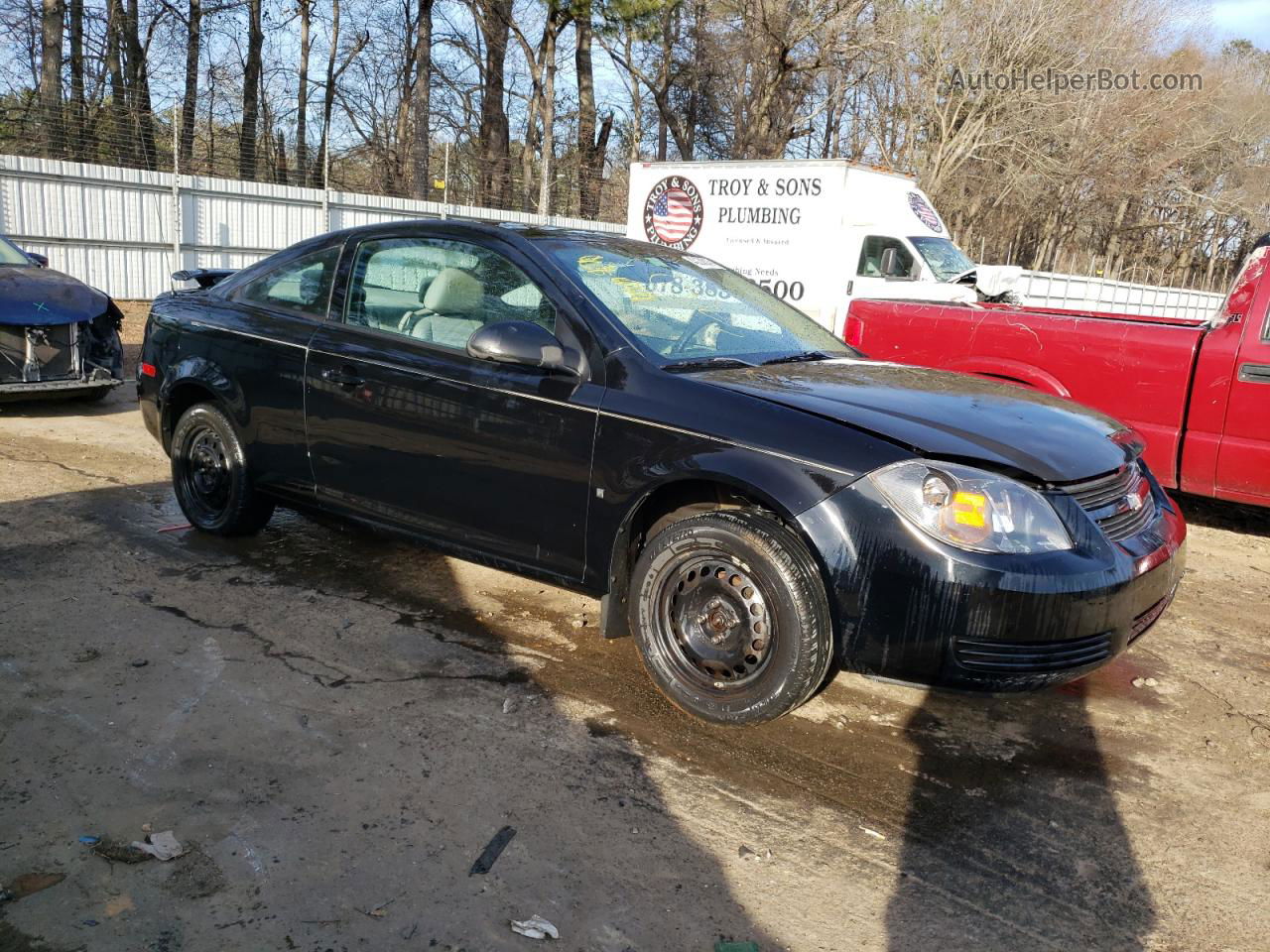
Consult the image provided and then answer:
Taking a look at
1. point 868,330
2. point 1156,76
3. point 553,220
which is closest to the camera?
point 868,330

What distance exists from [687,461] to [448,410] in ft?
3.63

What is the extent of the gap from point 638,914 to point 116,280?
17724 mm

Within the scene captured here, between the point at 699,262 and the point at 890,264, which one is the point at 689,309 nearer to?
the point at 699,262

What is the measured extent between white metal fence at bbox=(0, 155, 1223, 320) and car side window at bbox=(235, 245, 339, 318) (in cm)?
1073

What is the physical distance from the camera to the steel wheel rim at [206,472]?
16.8ft

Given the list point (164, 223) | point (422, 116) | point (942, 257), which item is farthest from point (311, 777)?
point (422, 116)

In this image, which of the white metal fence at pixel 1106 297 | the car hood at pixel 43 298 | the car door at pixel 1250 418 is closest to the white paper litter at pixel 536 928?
the car door at pixel 1250 418

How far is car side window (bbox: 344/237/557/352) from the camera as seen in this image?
4.09 m

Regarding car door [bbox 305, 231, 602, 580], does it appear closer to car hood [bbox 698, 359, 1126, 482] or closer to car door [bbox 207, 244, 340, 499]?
car door [bbox 207, 244, 340, 499]

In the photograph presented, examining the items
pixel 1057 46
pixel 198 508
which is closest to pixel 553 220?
pixel 1057 46

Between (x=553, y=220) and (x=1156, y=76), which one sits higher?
(x=1156, y=76)

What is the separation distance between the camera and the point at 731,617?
3432mm

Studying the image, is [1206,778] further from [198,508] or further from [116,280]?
[116,280]

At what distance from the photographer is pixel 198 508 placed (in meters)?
5.33
